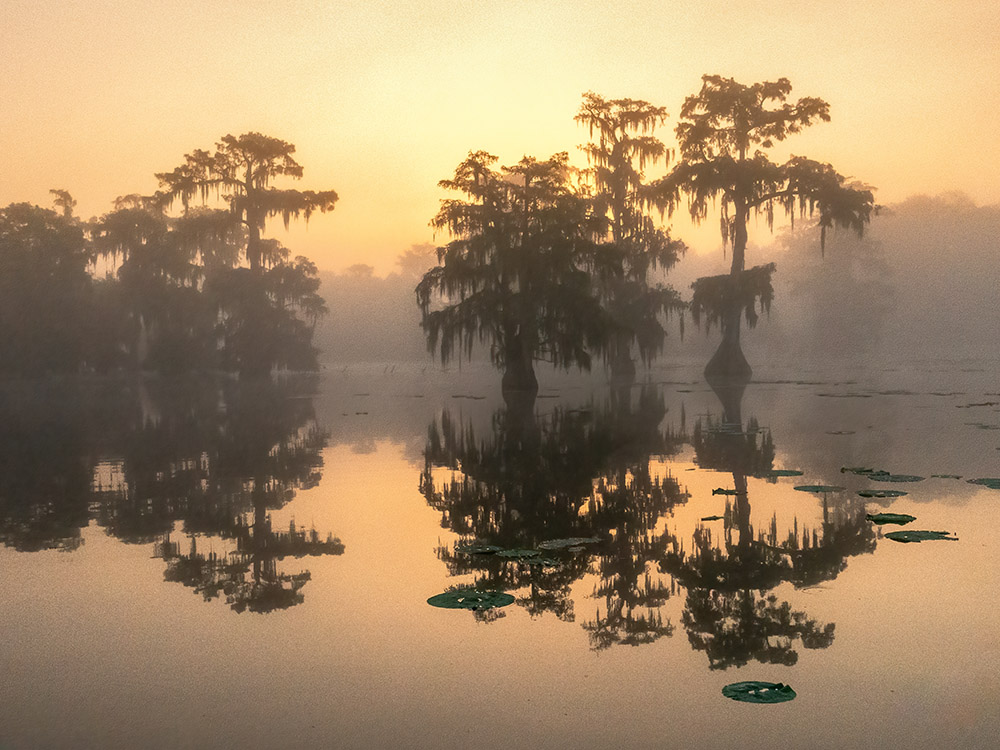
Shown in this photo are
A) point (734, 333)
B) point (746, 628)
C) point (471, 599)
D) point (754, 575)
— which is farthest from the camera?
point (734, 333)

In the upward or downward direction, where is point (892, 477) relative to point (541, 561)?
upward

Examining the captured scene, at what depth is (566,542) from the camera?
26.3 ft

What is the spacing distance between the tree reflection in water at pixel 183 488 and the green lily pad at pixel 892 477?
282 inches

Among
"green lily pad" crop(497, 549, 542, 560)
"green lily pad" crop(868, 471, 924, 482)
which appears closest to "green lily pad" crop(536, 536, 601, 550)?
"green lily pad" crop(497, 549, 542, 560)

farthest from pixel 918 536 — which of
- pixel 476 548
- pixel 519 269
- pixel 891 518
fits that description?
pixel 519 269

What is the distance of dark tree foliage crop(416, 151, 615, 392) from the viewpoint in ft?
107

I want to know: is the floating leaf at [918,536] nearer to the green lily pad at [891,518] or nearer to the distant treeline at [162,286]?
the green lily pad at [891,518]

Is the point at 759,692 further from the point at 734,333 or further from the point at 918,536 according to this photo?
the point at 734,333

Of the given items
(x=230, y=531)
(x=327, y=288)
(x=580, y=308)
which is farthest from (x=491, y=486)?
(x=327, y=288)

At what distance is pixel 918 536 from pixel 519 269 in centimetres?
2605

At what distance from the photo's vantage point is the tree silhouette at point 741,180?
44594 millimetres

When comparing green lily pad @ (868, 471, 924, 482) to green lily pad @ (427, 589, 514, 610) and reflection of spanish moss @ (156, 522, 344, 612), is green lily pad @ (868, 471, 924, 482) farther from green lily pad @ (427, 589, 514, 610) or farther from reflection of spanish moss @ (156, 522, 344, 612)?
reflection of spanish moss @ (156, 522, 344, 612)

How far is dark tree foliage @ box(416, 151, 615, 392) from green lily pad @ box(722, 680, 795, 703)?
91.0ft

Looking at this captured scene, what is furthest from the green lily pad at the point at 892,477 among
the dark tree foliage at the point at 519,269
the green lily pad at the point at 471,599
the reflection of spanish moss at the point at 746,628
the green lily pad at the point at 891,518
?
the dark tree foliage at the point at 519,269
